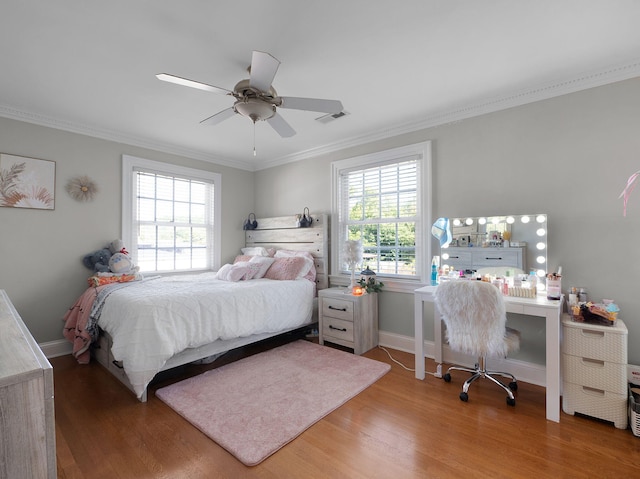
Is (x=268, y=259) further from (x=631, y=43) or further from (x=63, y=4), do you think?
(x=631, y=43)

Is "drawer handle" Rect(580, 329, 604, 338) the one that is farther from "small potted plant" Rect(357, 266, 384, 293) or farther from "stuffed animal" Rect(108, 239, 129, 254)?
"stuffed animal" Rect(108, 239, 129, 254)

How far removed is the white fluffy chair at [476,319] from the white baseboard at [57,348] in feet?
12.5

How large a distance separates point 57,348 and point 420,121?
14.7 ft

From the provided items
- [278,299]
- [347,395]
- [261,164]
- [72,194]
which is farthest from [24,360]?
[261,164]

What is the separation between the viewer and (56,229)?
3246mm

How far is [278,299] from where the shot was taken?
326 cm

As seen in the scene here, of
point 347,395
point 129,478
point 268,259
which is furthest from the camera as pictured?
point 268,259

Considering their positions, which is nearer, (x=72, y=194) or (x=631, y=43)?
(x=631, y=43)

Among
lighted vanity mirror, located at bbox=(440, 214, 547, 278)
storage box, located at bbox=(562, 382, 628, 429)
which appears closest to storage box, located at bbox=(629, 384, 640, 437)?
storage box, located at bbox=(562, 382, 628, 429)

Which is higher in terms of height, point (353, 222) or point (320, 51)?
point (320, 51)

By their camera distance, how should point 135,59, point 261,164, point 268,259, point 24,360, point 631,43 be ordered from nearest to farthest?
point 24,360
point 631,43
point 135,59
point 268,259
point 261,164

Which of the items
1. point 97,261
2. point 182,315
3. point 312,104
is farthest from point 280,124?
point 97,261

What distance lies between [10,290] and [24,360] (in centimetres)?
295

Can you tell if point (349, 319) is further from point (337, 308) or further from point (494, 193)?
point (494, 193)
